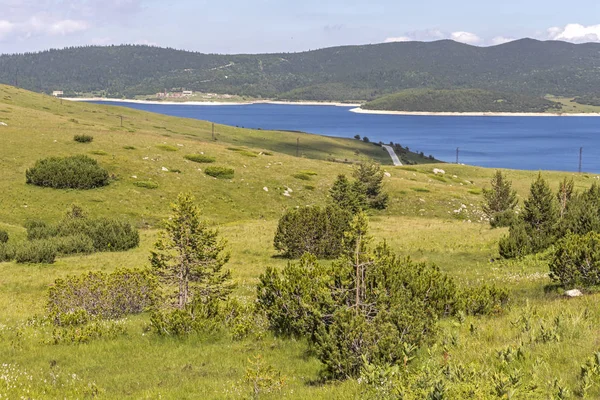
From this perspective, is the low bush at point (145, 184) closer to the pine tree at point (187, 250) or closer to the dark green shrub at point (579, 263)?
the pine tree at point (187, 250)

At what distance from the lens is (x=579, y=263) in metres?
17.6

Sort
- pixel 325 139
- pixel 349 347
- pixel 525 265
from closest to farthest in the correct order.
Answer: pixel 349 347 < pixel 525 265 < pixel 325 139

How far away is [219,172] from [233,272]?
52021mm

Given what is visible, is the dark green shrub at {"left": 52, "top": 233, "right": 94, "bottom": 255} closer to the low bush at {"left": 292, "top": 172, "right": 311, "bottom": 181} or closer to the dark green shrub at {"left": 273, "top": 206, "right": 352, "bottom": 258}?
the dark green shrub at {"left": 273, "top": 206, "right": 352, "bottom": 258}

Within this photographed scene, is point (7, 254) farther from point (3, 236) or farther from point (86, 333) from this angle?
point (86, 333)

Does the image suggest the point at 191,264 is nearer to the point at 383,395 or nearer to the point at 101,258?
the point at 383,395

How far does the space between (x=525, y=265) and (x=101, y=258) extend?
24685 millimetres

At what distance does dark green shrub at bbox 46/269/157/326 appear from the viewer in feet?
54.4

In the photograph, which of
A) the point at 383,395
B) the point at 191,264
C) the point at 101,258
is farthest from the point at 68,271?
the point at 383,395

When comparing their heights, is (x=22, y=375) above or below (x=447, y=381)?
below

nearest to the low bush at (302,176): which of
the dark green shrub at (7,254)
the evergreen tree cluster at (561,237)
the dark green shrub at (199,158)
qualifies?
the dark green shrub at (199,158)

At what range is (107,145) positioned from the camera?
74.3m

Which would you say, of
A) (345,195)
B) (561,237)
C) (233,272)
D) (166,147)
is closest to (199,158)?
(166,147)

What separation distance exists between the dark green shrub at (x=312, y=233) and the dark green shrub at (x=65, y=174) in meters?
33.0
